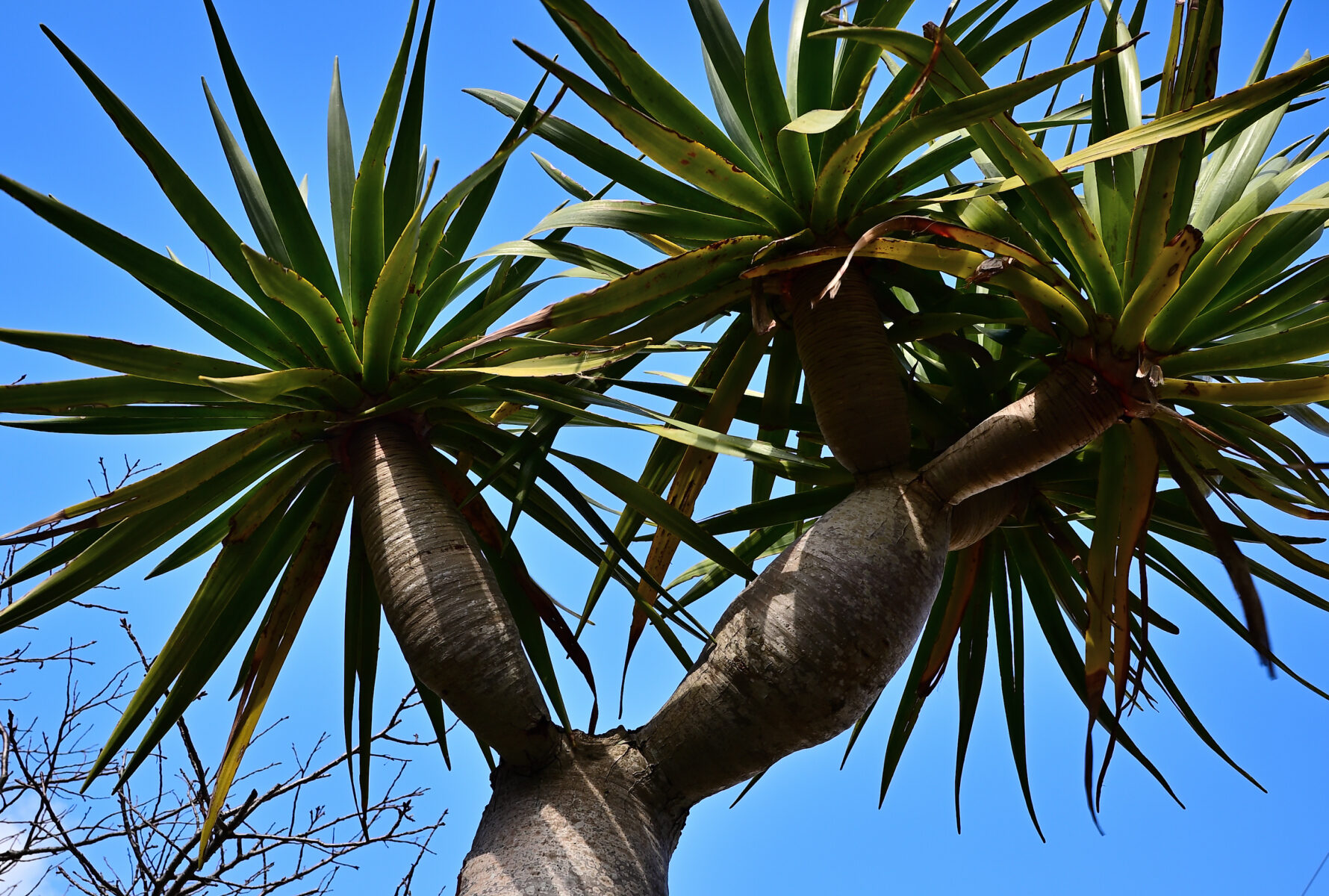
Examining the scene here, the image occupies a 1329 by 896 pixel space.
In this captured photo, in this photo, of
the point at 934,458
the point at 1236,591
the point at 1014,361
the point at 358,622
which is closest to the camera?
the point at 1236,591

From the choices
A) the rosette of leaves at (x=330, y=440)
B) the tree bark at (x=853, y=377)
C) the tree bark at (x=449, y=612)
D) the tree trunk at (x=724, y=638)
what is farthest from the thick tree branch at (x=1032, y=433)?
the tree bark at (x=449, y=612)

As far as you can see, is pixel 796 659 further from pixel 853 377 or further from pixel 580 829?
pixel 853 377

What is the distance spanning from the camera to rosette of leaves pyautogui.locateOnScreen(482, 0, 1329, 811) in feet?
5.74

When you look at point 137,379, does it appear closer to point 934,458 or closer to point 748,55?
point 748,55

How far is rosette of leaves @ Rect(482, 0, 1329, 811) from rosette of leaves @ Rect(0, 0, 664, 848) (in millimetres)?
295

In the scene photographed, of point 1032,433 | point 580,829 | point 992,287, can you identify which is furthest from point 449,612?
point 992,287

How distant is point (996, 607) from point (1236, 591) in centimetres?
100

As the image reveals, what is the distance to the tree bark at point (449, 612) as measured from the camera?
66.6 inches

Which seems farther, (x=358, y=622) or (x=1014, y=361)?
(x=358, y=622)

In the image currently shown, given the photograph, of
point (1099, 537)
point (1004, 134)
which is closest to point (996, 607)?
point (1099, 537)

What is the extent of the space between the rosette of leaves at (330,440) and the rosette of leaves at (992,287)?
0.30m

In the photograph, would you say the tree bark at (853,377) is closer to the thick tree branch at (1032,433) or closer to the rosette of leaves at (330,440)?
the thick tree branch at (1032,433)

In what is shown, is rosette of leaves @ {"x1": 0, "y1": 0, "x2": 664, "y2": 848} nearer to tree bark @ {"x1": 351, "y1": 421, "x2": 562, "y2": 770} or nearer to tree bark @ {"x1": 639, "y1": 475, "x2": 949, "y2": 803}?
tree bark @ {"x1": 351, "y1": 421, "x2": 562, "y2": 770}

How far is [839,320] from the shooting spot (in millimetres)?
1973
